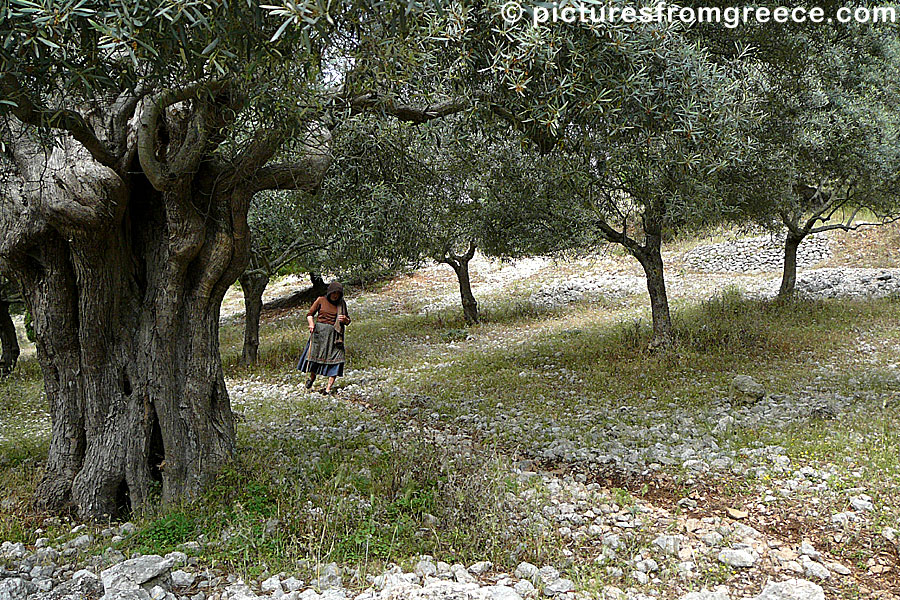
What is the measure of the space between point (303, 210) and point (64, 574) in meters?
11.5

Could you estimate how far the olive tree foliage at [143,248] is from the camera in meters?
6.34

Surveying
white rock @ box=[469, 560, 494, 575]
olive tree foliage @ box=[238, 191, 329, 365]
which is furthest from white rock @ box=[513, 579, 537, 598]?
olive tree foliage @ box=[238, 191, 329, 365]

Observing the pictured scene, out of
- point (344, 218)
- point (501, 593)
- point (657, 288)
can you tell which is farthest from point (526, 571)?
point (344, 218)

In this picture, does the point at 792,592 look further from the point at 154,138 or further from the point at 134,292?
the point at 134,292

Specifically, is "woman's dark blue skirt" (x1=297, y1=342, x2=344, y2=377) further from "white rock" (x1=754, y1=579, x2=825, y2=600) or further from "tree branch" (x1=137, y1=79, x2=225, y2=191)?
"white rock" (x1=754, y1=579, x2=825, y2=600)

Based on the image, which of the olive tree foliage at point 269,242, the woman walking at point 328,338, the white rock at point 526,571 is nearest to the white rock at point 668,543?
the white rock at point 526,571

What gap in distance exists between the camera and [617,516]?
6711 mm

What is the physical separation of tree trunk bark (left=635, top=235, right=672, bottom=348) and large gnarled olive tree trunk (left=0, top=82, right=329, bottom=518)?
35.3 feet

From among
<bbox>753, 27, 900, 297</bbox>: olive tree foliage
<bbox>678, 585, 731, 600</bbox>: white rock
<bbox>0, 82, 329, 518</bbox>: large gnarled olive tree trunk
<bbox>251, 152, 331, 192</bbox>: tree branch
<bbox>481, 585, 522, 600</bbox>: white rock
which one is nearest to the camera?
<bbox>481, 585, 522, 600</bbox>: white rock

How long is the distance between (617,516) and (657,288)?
1041 centimetres

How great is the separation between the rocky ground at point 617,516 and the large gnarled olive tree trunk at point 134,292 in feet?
2.82

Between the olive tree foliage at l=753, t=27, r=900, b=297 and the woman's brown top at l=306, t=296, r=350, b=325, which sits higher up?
the olive tree foliage at l=753, t=27, r=900, b=297

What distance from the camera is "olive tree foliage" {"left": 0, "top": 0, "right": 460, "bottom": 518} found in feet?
20.8

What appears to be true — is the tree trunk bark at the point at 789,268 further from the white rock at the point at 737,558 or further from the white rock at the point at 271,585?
the white rock at the point at 271,585
